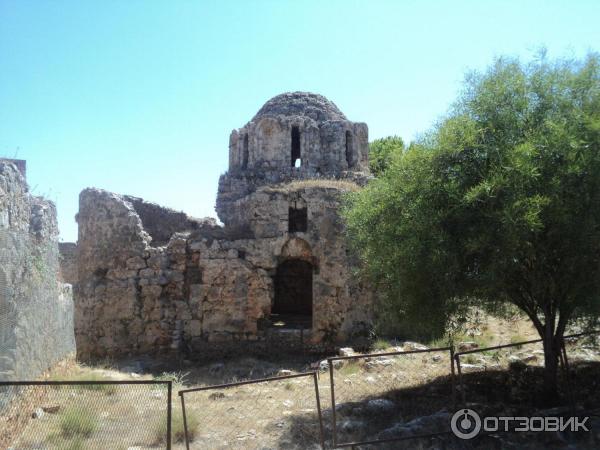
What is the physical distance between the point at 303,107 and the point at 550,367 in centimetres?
1737

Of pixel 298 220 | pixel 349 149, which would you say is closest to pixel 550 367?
pixel 298 220

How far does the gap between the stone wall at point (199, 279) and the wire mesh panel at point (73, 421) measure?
552cm

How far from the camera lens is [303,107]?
23.3 meters

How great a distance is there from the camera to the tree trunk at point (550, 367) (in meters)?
7.98

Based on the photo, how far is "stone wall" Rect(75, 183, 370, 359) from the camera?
548 inches

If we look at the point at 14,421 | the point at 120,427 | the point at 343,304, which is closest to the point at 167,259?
the point at 343,304

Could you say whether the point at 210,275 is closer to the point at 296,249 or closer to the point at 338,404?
the point at 296,249

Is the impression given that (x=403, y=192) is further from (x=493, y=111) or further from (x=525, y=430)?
(x=525, y=430)

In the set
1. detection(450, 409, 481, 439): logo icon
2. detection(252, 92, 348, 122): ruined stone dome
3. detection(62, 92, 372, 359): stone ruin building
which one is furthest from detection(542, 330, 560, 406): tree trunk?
detection(252, 92, 348, 122): ruined stone dome

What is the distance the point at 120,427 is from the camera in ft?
23.8

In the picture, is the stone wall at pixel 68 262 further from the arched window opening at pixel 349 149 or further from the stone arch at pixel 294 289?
the arched window opening at pixel 349 149

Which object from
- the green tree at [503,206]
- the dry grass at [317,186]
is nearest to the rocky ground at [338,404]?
the green tree at [503,206]

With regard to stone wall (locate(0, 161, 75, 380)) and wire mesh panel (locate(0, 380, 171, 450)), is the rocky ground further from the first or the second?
stone wall (locate(0, 161, 75, 380))

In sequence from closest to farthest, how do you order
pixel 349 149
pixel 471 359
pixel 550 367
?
pixel 550 367 → pixel 471 359 → pixel 349 149
